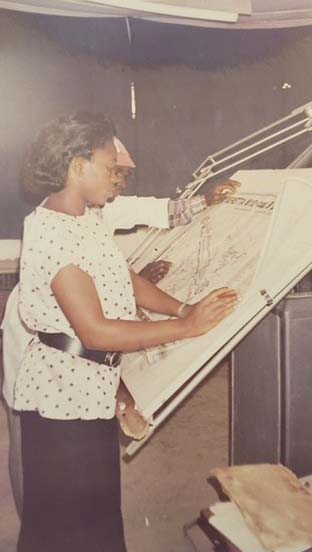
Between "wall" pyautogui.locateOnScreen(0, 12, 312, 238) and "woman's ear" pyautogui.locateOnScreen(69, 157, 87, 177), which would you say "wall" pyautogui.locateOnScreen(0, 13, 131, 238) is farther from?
"woman's ear" pyautogui.locateOnScreen(69, 157, 87, 177)

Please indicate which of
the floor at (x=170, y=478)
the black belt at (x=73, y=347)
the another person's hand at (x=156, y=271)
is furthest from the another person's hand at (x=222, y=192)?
the floor at (x=170, y=478)

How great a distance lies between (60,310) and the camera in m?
1.11

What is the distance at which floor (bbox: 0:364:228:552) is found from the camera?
6.23ft

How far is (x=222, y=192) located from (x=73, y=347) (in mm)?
809

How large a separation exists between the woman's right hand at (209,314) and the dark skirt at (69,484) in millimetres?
268

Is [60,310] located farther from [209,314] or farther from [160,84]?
[160,84]

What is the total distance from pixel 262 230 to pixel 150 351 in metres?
0.39

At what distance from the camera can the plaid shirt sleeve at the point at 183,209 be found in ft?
5.76

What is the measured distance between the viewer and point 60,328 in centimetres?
112

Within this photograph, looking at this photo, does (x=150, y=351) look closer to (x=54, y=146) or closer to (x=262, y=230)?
(x=262, y=230)

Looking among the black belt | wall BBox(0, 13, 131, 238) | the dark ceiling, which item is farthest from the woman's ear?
the dark ceiling

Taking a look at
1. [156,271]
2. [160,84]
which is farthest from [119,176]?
[160,84]

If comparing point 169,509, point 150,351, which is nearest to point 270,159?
point 169,509

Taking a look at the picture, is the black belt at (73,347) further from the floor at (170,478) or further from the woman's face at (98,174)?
the floor at (170,478)
